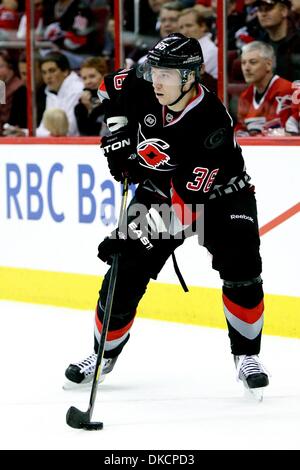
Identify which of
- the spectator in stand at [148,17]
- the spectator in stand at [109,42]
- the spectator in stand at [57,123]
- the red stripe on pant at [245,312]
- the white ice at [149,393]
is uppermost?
the spectator in stand at [148,17]

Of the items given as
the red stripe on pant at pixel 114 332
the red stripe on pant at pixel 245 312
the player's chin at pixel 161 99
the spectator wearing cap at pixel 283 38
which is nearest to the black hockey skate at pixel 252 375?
the red stripe on pant at pixel 245 312

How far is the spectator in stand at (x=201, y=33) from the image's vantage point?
256 inches

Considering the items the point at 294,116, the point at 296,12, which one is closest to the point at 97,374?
the point at 294,116

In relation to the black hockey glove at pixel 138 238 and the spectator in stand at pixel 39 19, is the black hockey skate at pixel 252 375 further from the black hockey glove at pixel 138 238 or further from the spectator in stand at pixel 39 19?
the spectator in stand at pixel 39 19

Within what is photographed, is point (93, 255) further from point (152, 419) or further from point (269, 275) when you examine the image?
point (152, 419)

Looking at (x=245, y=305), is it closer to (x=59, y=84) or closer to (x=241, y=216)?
(x=241, y=216)

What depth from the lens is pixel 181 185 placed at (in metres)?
4.44

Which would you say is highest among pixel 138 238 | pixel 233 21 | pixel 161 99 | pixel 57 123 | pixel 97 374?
pixel 233 21

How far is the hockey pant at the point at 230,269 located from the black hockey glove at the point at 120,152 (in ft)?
1.00

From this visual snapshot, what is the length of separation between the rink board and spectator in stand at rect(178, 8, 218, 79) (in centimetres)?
63

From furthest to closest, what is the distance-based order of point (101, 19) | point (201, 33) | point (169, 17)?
point (101, 19)
point (169, 17)
point (201, 33)

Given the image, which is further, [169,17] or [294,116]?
[169,17]

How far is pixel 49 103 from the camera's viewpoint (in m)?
7.41

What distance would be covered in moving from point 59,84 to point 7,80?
1.42ft
